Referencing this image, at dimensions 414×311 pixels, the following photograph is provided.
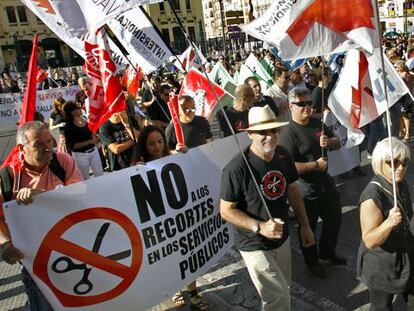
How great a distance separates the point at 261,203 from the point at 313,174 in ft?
4.77

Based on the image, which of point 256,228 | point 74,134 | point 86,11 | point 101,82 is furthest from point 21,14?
point 256,228

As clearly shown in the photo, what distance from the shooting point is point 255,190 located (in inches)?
124

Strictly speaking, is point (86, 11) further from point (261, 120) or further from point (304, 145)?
point (304, 145)

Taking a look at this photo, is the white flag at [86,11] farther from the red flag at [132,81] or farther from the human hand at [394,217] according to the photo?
the red flag at [132,81]

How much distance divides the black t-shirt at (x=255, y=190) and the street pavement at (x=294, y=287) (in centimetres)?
104

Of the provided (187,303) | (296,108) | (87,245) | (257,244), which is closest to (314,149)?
(296,108)

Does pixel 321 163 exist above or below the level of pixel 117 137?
below

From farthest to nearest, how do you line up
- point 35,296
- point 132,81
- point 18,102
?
point 18,102, point 132,81, point 35,296

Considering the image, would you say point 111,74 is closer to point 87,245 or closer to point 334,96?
point 87,245

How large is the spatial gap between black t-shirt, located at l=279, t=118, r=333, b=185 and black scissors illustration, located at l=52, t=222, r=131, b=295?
78.2 inches

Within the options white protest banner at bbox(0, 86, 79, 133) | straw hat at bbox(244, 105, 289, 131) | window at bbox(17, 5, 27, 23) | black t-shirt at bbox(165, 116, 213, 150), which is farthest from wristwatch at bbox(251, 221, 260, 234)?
window at bbox(17, 5, 27, 23)

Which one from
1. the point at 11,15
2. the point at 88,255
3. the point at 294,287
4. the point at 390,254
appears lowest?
the point at 294,287

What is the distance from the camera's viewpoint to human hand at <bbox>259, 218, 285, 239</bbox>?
2.99m

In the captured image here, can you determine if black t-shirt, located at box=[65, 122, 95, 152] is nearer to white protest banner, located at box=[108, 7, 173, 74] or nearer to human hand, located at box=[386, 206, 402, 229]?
white protest banner, located at box=[108, 7, 173, 74]
